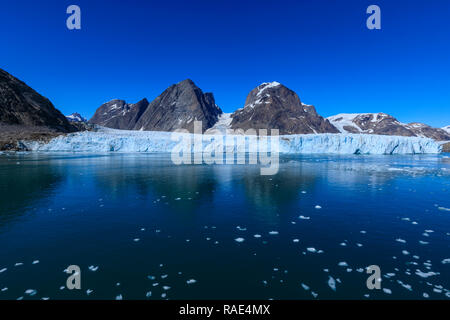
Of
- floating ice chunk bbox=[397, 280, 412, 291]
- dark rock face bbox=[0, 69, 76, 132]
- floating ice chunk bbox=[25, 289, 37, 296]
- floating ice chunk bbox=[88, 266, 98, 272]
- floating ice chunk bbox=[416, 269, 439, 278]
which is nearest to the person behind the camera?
floating ice chunk bbox=[25, 289, 37, 296]

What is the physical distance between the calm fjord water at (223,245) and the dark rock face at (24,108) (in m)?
91.2

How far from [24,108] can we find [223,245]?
10714 centimetres

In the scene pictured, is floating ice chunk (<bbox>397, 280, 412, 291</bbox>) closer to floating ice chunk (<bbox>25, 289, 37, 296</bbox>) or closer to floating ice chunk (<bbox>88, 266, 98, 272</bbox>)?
floating ice chunk (<bbox>88, 266, 98, 272</bbox>)

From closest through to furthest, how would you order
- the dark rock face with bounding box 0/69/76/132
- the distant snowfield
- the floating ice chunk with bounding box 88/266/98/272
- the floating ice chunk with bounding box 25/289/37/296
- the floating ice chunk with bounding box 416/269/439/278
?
the floating ice chunk with bounding box 25/289/37/296, the floating ice chunk with bounding box 416/269/439/278, the floating ice chunk with bounding box 88/266/98/272, the distant snowfield, the dark rock face with bounding box 0/69/76/132

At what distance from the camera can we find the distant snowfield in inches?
2120

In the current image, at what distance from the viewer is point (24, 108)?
267 feet

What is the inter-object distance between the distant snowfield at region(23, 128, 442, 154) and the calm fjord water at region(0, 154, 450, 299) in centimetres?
4587

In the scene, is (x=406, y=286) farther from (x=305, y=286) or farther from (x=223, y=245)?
(x=223, y=245)

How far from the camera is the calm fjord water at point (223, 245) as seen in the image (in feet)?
13.6

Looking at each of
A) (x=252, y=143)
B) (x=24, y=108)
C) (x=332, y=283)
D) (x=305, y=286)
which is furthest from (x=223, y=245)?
(x=24, y=108)

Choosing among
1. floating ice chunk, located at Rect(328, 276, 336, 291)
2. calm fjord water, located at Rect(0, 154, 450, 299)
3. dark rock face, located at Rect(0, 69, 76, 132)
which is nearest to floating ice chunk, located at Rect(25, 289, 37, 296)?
calm fjord water, located at Rect(0, 154, 450, 299)

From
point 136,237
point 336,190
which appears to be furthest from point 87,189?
point 336,190

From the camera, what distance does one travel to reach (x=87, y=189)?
1268cm
